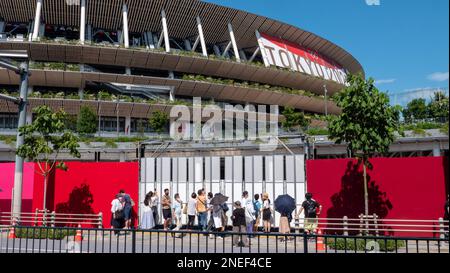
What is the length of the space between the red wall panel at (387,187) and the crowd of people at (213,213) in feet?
3.65

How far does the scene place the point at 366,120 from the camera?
14.5m

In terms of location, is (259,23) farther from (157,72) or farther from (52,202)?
(52,202)

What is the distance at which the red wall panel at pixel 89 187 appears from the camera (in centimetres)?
1884

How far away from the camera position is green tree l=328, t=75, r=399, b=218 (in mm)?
14344

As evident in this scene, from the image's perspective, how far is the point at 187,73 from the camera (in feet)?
156

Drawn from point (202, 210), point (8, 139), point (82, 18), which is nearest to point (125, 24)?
point (82, 18)

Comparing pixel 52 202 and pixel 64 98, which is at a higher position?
pixel 64 98

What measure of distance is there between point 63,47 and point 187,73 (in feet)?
42.2

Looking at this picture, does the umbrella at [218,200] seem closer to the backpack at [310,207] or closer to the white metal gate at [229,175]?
the white metal gate at [229,175]

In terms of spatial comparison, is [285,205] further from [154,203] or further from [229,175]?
[154,203]

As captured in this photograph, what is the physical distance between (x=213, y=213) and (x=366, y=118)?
611 cm

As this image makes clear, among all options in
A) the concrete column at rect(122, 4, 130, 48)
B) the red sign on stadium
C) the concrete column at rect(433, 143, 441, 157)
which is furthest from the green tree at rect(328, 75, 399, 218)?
the red sign on stadium

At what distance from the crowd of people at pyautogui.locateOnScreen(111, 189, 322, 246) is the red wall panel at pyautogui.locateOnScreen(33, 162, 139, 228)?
1.97 meters
